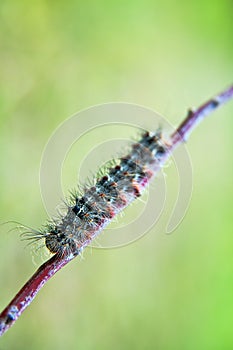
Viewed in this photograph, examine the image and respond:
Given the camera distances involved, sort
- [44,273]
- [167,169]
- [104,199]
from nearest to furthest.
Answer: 1. [44,273]
2. [104,199]
3. [167,169]

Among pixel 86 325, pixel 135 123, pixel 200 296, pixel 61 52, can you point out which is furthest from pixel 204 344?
pixel 61 52

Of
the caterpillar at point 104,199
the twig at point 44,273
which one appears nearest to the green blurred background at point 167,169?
the caterpillar at point 104,199

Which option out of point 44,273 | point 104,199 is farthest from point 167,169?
point 44,273

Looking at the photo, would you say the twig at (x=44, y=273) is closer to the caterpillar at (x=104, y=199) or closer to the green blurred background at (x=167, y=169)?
the caterpillar at (x=104, y=199)

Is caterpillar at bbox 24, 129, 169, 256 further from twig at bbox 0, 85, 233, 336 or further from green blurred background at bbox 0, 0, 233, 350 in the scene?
green blurred background at bbox 0, 0, 233, 350

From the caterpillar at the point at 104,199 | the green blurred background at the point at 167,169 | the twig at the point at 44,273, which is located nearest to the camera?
the twig at the point at 44,273

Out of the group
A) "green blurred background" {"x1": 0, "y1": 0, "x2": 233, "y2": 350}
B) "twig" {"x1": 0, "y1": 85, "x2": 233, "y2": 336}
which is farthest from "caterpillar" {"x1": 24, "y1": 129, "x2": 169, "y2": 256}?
"green blurred background" {"x1": 0, "y1": 0, "x2": 233, "y2": 350}

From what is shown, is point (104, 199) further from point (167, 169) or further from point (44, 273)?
point (167, 169)
